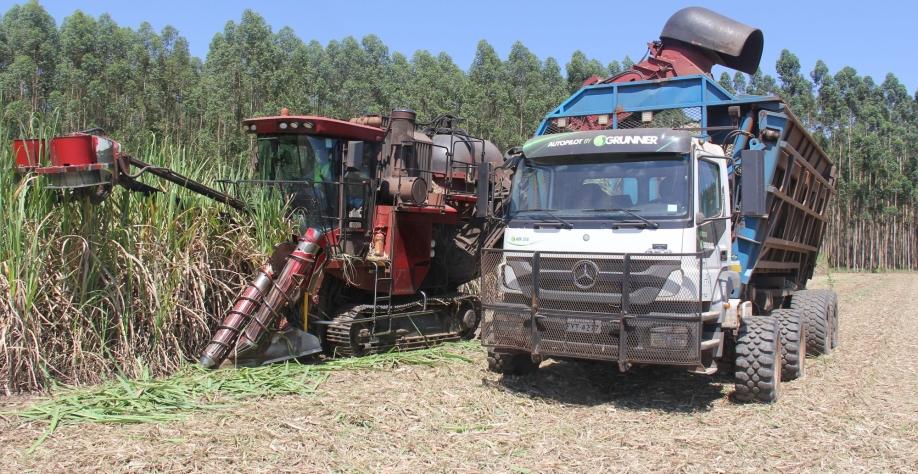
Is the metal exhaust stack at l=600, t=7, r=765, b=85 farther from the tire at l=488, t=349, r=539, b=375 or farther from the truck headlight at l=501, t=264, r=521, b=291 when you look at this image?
the tire at l=488, t=349, r=539, b=375

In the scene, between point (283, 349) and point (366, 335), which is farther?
point (366, 335)

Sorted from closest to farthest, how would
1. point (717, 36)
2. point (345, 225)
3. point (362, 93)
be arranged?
1. point (345, 225)
2. point (717, 36)
3. point (362, 93)

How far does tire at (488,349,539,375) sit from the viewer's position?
7.10 metres

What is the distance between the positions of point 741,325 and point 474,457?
3264mm

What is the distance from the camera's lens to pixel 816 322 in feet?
30.1

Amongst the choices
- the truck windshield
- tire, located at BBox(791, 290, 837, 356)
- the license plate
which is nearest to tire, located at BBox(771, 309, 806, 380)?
tire, located at BBox(791, 290, 837, 356)

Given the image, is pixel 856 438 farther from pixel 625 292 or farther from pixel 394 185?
pixel 394 185

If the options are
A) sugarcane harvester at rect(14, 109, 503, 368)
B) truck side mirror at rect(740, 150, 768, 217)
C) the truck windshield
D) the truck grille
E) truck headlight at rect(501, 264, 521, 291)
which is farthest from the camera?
sugarcane harvester at rect(14, 109, 503, 368)

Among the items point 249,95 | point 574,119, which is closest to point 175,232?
point 574,119

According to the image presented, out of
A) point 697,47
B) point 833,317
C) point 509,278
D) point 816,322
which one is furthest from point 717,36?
point 509,278

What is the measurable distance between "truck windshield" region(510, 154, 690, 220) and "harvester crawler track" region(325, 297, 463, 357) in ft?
8.41

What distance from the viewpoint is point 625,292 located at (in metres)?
5.89

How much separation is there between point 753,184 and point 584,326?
1.94 metres

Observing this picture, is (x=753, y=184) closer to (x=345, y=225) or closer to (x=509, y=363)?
(x=509, y=363)
